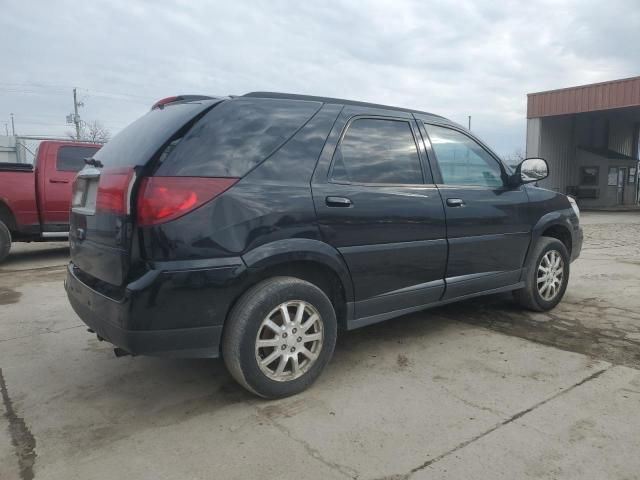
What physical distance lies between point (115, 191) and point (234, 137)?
0.71 metres

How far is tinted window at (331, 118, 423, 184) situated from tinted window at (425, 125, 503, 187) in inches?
11.2

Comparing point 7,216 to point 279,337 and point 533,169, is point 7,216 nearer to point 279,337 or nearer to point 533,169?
point 279,337

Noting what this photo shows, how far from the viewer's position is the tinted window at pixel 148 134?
109 inches

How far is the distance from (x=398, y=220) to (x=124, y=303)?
5.97 feet

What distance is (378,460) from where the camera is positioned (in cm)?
243

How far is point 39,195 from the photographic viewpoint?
8039 millimetres

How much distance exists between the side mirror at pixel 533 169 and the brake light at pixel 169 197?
10.0 feet

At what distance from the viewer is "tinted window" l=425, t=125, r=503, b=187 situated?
3.90 m

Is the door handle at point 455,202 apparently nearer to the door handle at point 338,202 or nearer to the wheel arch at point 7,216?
the door handle at point 338,202

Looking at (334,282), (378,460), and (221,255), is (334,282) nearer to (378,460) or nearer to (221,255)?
(221,255)

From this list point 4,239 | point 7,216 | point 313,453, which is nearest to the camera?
point 313,453

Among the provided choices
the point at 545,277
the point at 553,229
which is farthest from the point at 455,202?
the point at 553,229

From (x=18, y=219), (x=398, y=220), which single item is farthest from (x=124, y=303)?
(x=18, y=219)

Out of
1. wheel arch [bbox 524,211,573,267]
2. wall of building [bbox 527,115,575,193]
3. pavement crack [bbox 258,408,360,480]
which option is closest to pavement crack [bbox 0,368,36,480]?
pavement crack [bbox 258,408,360,480]
